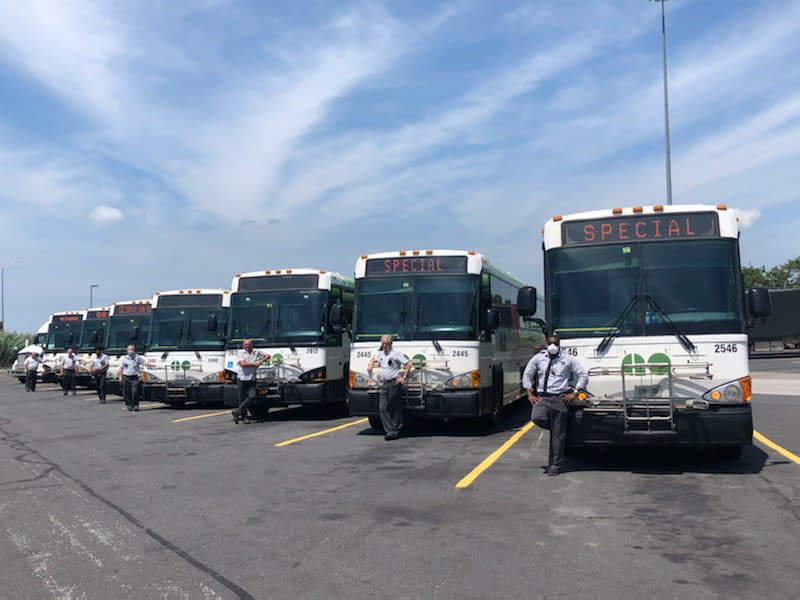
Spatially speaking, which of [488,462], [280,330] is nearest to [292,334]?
[280,330]

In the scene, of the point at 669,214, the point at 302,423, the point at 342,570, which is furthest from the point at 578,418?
the point at 302,423

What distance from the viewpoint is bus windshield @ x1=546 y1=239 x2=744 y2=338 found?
8.99m

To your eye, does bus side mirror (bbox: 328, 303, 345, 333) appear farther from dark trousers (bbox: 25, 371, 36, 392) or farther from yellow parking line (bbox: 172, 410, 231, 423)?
dark trousers (bbox: 25, 371, 36, 392)

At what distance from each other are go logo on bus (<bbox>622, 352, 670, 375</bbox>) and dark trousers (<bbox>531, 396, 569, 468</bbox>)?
0.87 meters

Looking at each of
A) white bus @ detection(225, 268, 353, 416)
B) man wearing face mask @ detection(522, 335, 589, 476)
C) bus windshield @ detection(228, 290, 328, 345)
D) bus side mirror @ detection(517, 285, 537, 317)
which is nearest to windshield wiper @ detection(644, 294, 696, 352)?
man wearing face mask @ detection(522, 335, 589, 476)

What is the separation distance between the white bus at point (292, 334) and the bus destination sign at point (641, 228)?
637 cm

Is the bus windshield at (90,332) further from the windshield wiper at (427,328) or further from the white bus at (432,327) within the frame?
the windshield wiper at (427,328)

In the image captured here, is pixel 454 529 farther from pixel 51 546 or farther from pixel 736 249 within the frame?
pixel 736 249

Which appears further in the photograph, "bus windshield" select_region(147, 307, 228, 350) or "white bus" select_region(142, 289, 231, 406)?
"bus windshield" select_region(147, 307, 228, 350)

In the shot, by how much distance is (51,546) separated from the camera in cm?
609

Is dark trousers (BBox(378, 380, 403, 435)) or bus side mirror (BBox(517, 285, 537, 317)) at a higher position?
bus side mirror (BBox(517, 285, 537, 317))

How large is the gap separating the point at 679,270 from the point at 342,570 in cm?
589

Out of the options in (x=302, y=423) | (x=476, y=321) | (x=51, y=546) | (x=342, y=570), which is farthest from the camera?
(x=302, y=423)

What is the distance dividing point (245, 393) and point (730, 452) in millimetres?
9505
